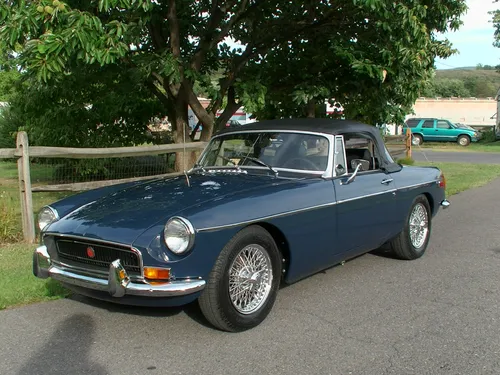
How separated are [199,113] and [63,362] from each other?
6.47 m

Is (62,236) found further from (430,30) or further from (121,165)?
(430,30)

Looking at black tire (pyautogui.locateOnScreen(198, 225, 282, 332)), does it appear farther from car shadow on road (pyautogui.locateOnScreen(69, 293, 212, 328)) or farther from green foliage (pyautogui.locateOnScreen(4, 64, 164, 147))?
green foliage (pyautogui.locateOnScreen(4, 64, 164, 147))

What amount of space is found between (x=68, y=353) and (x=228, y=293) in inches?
46.3

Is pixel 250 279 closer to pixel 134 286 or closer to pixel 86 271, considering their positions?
pixel 134 286

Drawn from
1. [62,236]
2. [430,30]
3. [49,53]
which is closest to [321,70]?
[430,30]

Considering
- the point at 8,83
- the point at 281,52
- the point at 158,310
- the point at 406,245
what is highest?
the point at 8,83

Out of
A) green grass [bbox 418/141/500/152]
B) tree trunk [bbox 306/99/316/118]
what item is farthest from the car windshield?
green grass [bbox 418/141/500/152]

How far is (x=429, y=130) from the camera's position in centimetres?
3275

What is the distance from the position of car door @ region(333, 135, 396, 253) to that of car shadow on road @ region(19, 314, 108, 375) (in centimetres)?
229

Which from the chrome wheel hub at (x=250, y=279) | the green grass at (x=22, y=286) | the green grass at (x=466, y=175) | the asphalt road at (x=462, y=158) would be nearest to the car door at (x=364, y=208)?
the chrome wheel hub at (x=250, y=279)

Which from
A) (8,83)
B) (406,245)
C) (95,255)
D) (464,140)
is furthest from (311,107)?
(464,140)

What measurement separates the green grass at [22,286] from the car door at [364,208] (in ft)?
8.71

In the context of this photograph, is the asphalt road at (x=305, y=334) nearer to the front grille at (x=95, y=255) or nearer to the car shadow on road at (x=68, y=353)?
the car shadow on road at (x=68, y=353)

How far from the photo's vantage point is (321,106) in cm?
1056
